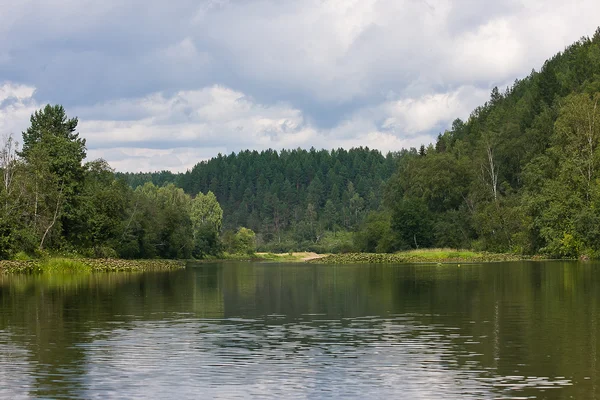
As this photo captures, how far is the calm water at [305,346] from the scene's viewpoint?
18.6 meters

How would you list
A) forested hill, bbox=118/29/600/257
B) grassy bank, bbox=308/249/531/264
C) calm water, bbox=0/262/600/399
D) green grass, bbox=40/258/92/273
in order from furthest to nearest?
1. grassy bank, bbox=308/249/531/264
2. forested hill, bbox=118/29/600/257
3. green grass, bbox=40/258/92/273
4. calm water, bbox=0/262/600/399

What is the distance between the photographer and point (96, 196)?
98500 mm

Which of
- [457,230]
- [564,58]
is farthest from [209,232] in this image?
[564,58]

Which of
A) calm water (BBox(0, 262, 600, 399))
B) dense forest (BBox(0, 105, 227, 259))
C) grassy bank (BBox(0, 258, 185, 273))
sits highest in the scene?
dense forest (BBox(0, 105, 227, 259))

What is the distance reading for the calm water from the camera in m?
18.6

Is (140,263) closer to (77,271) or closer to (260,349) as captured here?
(77,271)

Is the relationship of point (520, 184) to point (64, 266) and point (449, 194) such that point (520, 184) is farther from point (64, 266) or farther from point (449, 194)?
point (64, 266)

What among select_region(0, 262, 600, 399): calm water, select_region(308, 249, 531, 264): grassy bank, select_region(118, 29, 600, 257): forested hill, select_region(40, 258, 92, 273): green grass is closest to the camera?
select_region(0, 262, 600, 399): calm water

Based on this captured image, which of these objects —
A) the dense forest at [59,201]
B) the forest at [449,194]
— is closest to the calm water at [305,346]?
the dense forest at [59,201]

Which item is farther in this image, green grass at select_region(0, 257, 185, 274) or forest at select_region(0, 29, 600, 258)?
forest at select_region(0, 29, 600, 258)

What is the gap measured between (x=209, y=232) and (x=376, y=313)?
478 feet

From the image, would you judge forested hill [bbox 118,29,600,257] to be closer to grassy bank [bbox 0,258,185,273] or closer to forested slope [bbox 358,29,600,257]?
forested slope [bbox 358,29,600,257]

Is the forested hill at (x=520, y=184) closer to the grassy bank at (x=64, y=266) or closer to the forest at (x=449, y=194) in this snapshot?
the forest at (x=449, y=194)

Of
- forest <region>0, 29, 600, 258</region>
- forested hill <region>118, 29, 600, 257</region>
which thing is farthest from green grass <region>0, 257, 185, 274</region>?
forested hill <region>118, 29, 600, 257</region>
